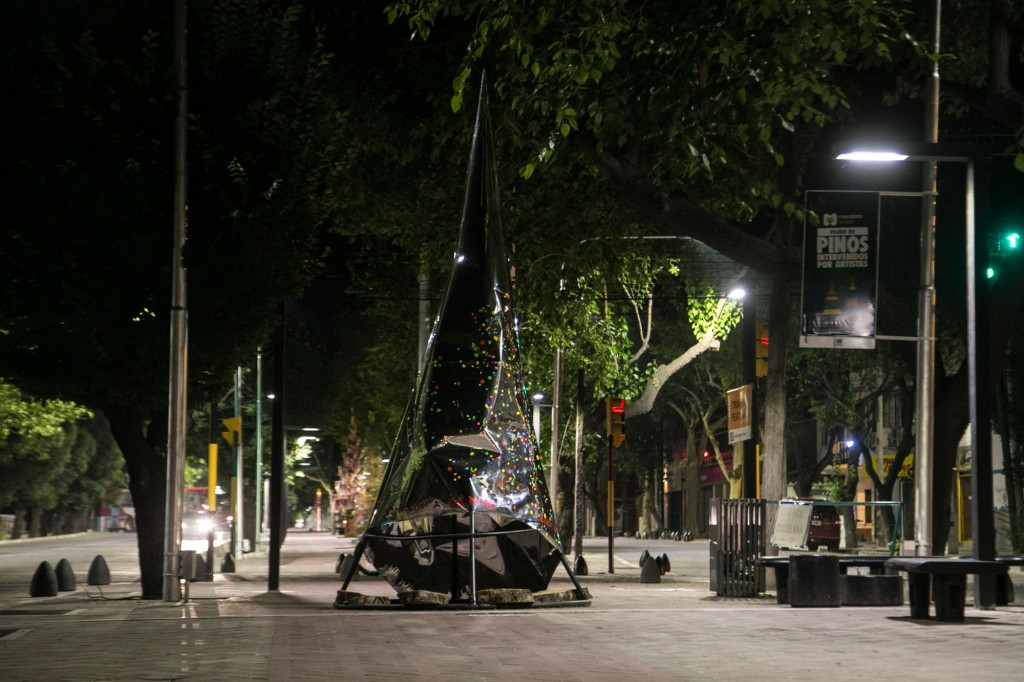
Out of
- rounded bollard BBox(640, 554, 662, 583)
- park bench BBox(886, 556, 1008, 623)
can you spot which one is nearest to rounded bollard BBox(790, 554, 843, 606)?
park bench BBox(886, 556, 1008, 623)

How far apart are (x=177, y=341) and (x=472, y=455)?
4.43 metres

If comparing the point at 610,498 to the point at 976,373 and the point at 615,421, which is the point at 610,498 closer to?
the point at 615,421

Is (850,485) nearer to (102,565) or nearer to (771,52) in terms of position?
(102,565)

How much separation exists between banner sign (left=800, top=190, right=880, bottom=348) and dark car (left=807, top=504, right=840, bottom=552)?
6.93 meters

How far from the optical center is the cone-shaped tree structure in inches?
683

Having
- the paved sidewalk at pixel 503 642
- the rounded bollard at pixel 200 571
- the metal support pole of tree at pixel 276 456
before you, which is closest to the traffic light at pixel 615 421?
the metal support pole of tree at pixel 276 456

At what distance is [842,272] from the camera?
17.9 meters

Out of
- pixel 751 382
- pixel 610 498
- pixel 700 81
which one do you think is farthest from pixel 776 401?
pixel 610 498

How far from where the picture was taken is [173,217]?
778 inches

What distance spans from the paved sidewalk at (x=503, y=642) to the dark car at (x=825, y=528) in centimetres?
613

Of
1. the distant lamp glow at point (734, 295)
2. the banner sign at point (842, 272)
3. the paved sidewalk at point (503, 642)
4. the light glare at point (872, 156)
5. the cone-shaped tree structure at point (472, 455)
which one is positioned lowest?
the paved sidewalk at point (503, 642)

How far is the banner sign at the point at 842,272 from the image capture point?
1780cm

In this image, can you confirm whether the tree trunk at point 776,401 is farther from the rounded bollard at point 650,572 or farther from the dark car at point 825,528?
the rounded bollard at point 650,572

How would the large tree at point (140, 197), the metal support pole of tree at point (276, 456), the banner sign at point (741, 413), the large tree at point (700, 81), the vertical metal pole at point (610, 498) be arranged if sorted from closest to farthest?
the large tree at point (700, 81)
the large tree at point (140, 197)
the banner sign at point (741, 413)
the metal support pole of tree at point (276, 456)
the vertical metal pole at point (610, 498)
